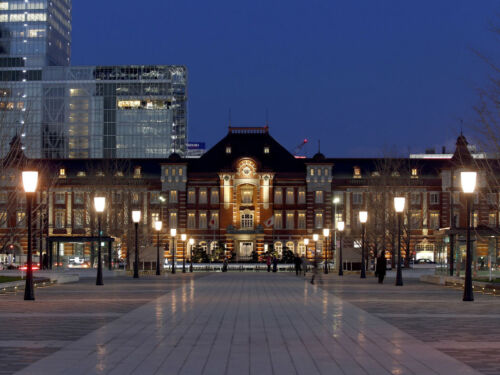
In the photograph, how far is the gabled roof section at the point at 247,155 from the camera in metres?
114

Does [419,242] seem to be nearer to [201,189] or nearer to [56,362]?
[201,189]

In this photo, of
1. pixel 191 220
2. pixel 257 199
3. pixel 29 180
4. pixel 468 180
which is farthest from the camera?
pixel 191 220

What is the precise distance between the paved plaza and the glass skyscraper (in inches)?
5558

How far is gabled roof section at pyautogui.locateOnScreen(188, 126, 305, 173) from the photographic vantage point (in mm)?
114250

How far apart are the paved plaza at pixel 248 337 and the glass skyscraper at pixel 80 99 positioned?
463ft

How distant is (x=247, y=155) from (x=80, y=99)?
206 feet

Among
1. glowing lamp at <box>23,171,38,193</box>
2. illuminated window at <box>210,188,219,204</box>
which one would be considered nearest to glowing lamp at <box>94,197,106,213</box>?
glowing lamp at <box>23,171,38,193</box>

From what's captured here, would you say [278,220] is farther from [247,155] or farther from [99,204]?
[99,204]

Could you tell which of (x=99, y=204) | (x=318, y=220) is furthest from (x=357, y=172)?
(x=99, y=204)

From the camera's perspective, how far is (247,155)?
114188 millimetres

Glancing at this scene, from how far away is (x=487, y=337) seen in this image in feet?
52.2

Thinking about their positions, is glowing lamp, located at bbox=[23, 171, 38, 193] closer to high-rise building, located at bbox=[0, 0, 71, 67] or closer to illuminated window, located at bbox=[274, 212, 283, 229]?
illuminated window, located at bbox=[274, 212, 283, 229]

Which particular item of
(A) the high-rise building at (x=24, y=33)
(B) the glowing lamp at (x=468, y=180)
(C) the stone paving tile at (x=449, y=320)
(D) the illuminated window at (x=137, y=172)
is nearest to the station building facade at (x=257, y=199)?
(D) the illuminated window at (x=137, y=172)

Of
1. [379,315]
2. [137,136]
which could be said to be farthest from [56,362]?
[137,136]
